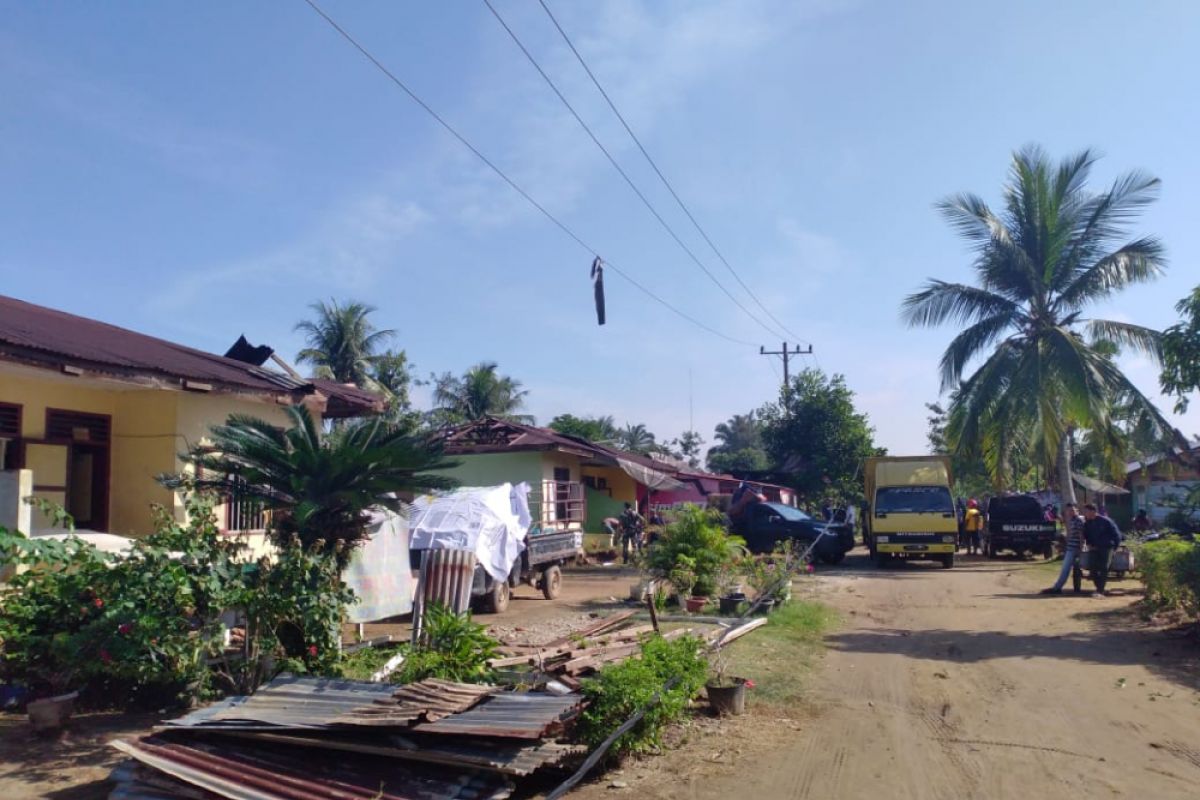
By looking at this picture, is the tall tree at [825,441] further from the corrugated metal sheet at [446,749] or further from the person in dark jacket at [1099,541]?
the corrugated metal sheet at [446,749]

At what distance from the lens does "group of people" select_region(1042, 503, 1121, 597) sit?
1534 centimetres

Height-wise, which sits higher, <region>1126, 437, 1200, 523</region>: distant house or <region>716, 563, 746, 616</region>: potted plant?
<region>1126, 437, 1200, 523</region>: distant house

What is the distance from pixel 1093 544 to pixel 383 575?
1178cm

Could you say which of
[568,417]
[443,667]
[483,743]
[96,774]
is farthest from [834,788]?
[568,417]

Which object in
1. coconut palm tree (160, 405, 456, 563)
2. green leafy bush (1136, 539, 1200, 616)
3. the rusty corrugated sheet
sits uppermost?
coconut palm tree (160, 405, 456, 563)

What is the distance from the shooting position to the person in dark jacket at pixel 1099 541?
15.3m

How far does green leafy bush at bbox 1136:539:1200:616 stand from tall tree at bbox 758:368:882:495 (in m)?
23.6

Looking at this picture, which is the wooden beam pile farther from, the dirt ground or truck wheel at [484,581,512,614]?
truck wheel at [484,581,512,614]

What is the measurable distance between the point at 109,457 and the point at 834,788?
942 cm

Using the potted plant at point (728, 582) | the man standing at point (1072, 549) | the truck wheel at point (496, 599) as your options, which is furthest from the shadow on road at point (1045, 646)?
the truck wheel at point (496, 599)

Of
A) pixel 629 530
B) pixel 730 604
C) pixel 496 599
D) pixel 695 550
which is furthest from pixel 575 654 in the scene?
pixel 629 530

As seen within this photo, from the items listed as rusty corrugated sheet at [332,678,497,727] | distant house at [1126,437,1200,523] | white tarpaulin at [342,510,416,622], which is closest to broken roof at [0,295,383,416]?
white tarpaulin at [342,510,416,622]

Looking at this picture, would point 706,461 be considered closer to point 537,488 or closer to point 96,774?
point 537,488

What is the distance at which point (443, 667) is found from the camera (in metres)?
7.85
